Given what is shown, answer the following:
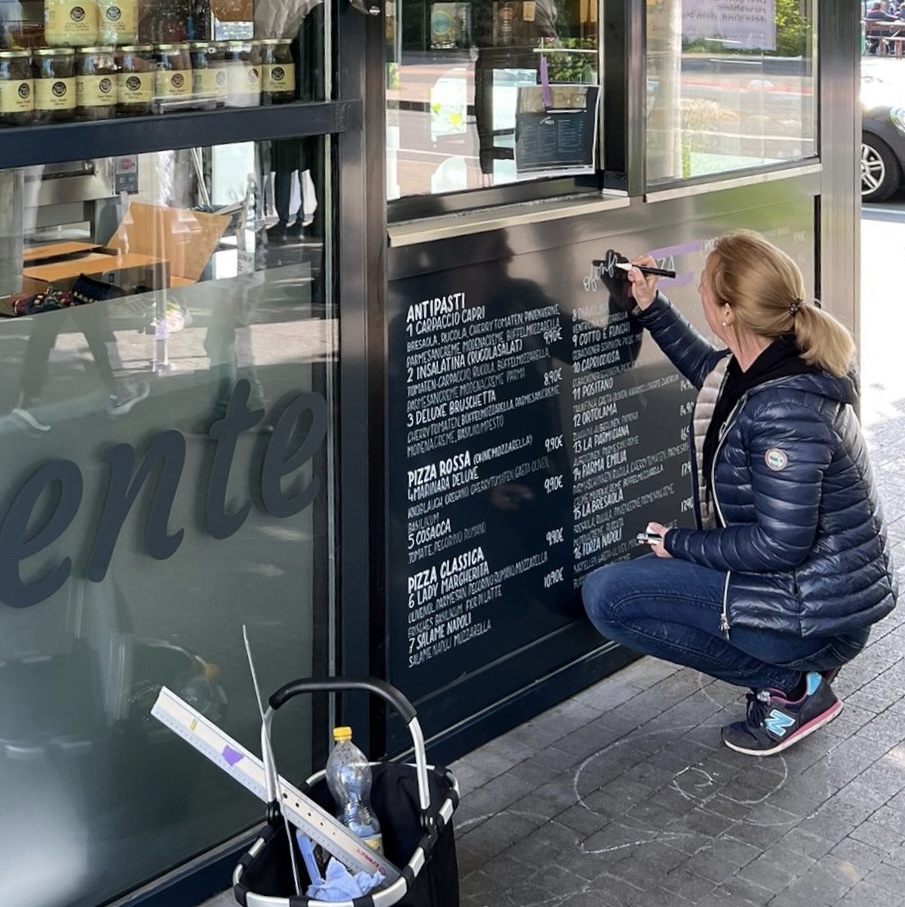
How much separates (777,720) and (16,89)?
276 centimetres

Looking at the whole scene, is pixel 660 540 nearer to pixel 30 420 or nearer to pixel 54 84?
pixel 30 420

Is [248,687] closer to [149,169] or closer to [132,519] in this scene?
[132,519]

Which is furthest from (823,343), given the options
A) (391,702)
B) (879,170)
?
(879,170)

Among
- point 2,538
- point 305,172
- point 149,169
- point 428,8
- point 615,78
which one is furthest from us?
point 615,78

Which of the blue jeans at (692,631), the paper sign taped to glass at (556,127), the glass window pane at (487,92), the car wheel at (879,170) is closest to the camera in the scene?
the glass window pane at (487,92)

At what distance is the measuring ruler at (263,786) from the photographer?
2854mm

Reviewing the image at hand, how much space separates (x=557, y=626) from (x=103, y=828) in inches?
68.0

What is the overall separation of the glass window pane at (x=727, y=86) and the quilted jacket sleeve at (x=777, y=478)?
1.09 meters

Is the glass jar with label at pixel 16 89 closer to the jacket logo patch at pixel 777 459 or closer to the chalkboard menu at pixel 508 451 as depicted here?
the chalkboard menu at pixel 508 451

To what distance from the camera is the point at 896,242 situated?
42.9 ft

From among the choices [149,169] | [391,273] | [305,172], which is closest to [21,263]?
[149,169]

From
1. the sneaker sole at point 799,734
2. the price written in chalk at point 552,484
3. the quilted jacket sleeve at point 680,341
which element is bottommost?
the sneaker sole at point 799,734

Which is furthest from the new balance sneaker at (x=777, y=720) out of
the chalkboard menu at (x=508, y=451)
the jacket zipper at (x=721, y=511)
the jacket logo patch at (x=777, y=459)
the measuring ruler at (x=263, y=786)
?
the measuring ruler at (x=263, y=786)

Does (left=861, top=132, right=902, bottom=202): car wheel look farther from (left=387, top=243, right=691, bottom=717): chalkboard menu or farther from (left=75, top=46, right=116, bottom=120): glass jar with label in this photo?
(left=75, top=46, right=116, bottom=120): glass jar with label
